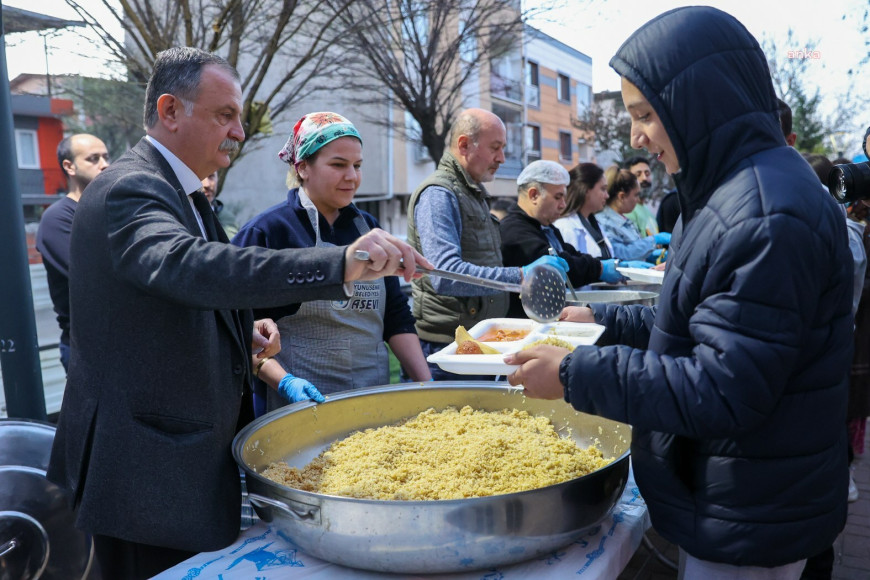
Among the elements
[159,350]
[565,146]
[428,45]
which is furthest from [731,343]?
[565,146]

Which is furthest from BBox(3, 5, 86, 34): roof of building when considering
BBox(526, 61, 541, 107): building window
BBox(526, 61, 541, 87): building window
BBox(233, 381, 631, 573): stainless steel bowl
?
BBox(526, 61, 541, 87): building window

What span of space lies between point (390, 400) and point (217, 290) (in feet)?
2.58

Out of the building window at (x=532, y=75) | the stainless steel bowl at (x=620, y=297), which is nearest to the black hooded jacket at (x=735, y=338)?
the stainless steel bowl at (x=620, y=297)

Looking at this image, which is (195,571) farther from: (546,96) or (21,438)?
(546,96)

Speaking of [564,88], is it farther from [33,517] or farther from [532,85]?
[33,517]

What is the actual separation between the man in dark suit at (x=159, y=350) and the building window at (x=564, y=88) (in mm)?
33032

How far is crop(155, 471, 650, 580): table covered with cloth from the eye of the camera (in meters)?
1.24

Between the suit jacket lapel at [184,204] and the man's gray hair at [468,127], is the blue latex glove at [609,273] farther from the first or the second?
the suit jacket lapel at [184,204]

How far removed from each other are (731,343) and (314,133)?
1.70 meters

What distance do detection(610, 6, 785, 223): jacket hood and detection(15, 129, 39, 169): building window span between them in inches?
436

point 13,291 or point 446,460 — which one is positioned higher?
point 13,291

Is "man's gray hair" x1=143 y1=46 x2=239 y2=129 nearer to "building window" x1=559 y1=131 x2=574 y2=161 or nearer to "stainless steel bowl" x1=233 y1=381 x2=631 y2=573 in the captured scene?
"stainless steel bowl" x1=233 y1=381 x2=631 y2=573

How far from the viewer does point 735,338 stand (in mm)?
1062

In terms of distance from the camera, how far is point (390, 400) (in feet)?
6.22
